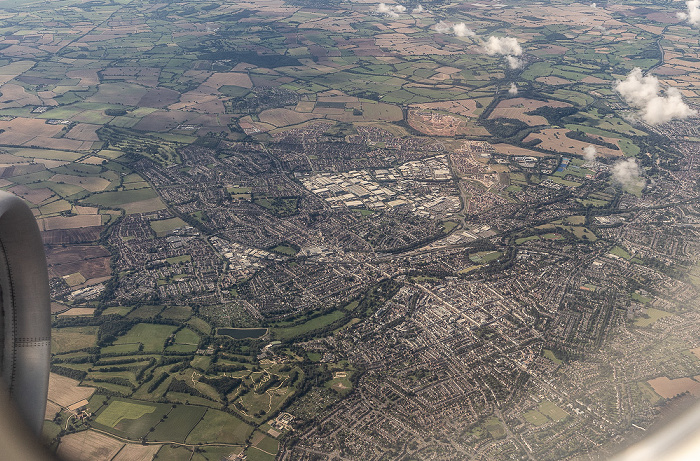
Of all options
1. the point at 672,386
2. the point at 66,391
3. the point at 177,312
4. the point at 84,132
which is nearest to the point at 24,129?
the point at 84,132

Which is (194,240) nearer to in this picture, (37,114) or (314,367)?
(314,367)

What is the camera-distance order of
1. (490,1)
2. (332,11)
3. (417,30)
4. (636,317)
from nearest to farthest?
(636,317)
(417,30)
(332,11)
(490,1)

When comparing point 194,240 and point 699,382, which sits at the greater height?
point 699,382

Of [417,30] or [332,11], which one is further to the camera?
[332,11]

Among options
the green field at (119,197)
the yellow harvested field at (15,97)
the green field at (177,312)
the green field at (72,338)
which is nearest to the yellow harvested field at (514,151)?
the green field at (119,197)

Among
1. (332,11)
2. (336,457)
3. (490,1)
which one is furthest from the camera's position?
(490,1)

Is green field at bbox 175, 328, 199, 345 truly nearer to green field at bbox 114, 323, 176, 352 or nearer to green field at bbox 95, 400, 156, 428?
green field at bbox 114, 323, 176, 352

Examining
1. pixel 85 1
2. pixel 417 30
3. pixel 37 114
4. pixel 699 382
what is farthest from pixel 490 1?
pixel 699 382

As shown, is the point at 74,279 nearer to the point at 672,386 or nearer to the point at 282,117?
the point at 672,386
